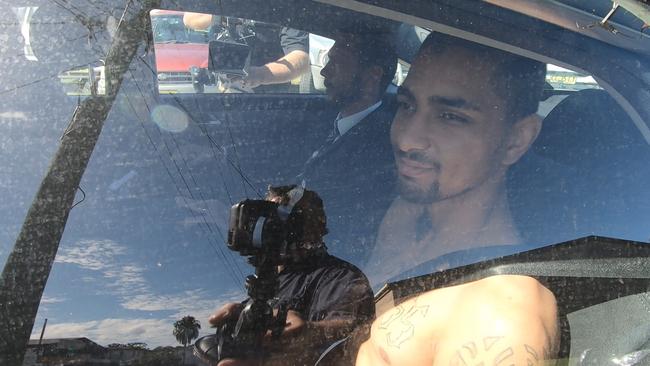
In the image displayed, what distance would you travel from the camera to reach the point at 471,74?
1558mm

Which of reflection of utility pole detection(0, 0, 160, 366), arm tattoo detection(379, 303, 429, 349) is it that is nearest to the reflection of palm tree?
reflection of utility pole detection(0, 0, 160, 366)

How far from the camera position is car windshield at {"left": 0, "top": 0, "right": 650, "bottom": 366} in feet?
4.75

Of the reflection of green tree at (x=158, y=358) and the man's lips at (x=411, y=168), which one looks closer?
the reflection of green tree at (x=158, y=358)

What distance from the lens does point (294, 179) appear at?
5.01 ft

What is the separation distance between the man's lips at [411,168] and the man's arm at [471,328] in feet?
0.92

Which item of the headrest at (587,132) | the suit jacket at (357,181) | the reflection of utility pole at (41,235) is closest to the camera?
the reflection of utility pole at (41,235)

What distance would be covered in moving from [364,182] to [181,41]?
54cm

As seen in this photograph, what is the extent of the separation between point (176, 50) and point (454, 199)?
737 millimetres

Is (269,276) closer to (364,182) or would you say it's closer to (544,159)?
(364,182)

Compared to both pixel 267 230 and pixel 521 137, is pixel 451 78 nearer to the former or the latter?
pixel 521 137

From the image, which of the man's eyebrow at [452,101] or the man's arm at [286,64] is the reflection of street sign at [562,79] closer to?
the man's eyebrow at [452,101]

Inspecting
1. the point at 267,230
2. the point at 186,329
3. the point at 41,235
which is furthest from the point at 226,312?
the point at 41,235

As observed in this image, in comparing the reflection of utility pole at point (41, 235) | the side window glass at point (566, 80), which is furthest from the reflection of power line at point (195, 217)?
the side window glass at point (566, 80)

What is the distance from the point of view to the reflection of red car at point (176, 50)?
4.91 feet
